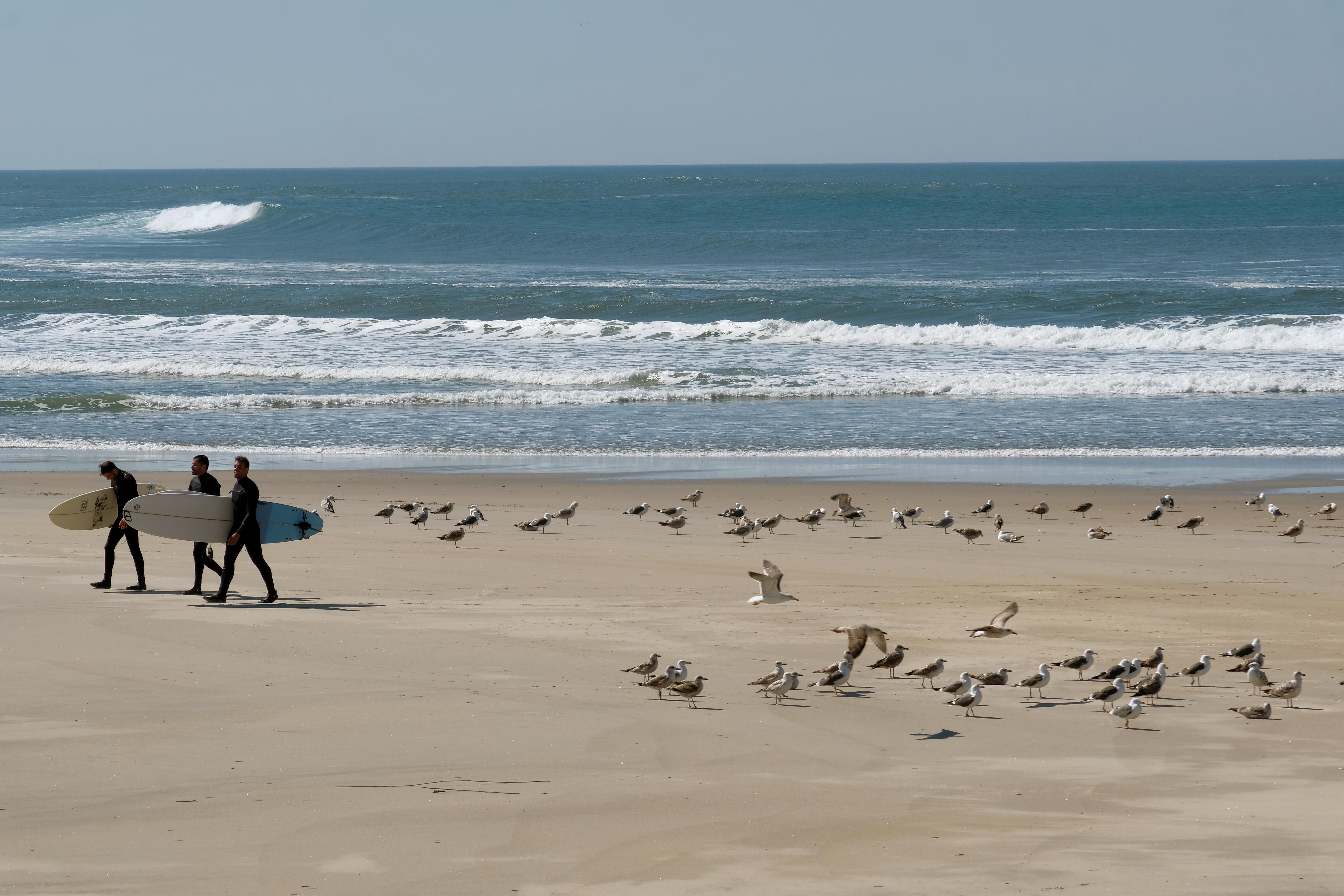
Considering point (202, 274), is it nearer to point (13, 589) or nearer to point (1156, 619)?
point (13, 589)

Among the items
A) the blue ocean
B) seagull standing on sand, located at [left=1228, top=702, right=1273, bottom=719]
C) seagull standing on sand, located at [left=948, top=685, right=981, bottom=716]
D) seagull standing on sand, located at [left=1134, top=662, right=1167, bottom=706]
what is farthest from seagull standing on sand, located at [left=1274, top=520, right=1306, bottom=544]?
seagull standing on sand, located at [left=948, top=685, right=981, bottom=716]

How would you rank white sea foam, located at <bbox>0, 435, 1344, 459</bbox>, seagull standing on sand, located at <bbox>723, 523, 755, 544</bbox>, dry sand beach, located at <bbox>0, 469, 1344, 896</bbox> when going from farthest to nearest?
white sea foam, located at <bbox>0, 435, 1344, 459</bbox>, seagull standing on sand, located at <bbox>723, 523, 755, 544</bbox>, dry sand beach, located at <bbox>0, 469, 1344, 896</bbox>

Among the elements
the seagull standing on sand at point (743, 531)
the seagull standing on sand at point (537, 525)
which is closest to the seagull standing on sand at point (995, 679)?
the seagull standing on sand at point (743, 531)

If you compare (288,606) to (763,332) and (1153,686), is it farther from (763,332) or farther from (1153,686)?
(763,332)

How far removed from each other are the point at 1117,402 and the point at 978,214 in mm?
49718

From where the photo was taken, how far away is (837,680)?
8727 millimetres

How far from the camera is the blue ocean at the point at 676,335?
73.5 feet

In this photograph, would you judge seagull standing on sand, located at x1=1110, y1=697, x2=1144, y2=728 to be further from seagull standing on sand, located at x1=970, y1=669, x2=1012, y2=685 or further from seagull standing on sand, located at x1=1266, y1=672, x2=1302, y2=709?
seagull standing on sand, located at x1=1266, y1=672, x2=1302, y2=709

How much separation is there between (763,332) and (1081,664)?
83.9ft

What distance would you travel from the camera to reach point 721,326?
34625mm

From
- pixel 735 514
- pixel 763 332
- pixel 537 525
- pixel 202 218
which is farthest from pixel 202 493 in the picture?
pixel 202 218

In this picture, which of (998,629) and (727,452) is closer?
(998,629)

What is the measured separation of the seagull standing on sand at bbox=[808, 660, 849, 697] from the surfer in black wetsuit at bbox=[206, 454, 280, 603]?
4.59 meters

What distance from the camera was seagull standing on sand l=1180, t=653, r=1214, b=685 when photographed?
360 inches
